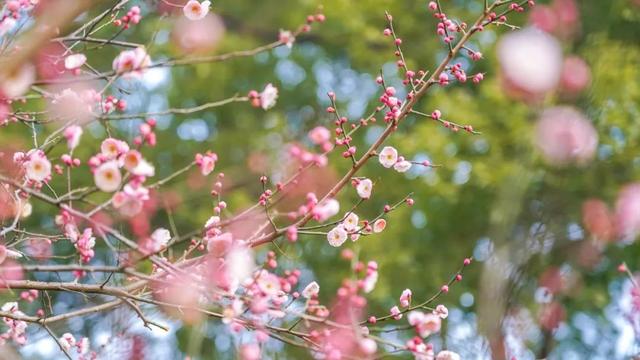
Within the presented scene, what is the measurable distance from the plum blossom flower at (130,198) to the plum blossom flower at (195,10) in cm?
82

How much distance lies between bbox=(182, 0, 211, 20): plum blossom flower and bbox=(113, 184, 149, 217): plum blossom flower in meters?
0.82

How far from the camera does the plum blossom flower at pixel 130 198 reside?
188 centimetres

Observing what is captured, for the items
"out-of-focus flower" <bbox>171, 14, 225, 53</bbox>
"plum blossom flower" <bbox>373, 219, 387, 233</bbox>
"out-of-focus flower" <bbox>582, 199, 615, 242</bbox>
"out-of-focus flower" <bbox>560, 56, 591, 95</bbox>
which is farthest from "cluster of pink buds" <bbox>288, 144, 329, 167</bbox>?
"out-of-focus flower" <bbox>560, 56, 591, 95</bbox>

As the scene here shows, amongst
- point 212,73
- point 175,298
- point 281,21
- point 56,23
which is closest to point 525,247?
point 175,298

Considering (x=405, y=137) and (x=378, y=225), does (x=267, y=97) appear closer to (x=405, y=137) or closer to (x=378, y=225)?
(x=378, y=225)

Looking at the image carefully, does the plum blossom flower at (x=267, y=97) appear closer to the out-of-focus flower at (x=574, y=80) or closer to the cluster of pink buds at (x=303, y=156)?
the cluster of pink buds at (x=303, y=156)

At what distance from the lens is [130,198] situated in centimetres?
190

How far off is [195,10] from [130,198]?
2.85 feet

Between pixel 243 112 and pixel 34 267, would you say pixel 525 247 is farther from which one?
pixel 243 112

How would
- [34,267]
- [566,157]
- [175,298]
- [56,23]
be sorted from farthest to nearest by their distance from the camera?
[566,157] < [175,298] < [34,267] < [56,23]

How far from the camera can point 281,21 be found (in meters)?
9.74

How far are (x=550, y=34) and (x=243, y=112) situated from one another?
19.4ft

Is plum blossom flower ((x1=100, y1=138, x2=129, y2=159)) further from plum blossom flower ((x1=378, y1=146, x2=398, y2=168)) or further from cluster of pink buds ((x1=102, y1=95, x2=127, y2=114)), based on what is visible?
plum blossom flower ((x1=378, y1=146, x2=398, y2=168))

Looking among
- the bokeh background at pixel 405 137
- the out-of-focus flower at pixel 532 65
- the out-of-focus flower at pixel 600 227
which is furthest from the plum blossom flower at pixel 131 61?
the bokeh background at pixel 405 137
